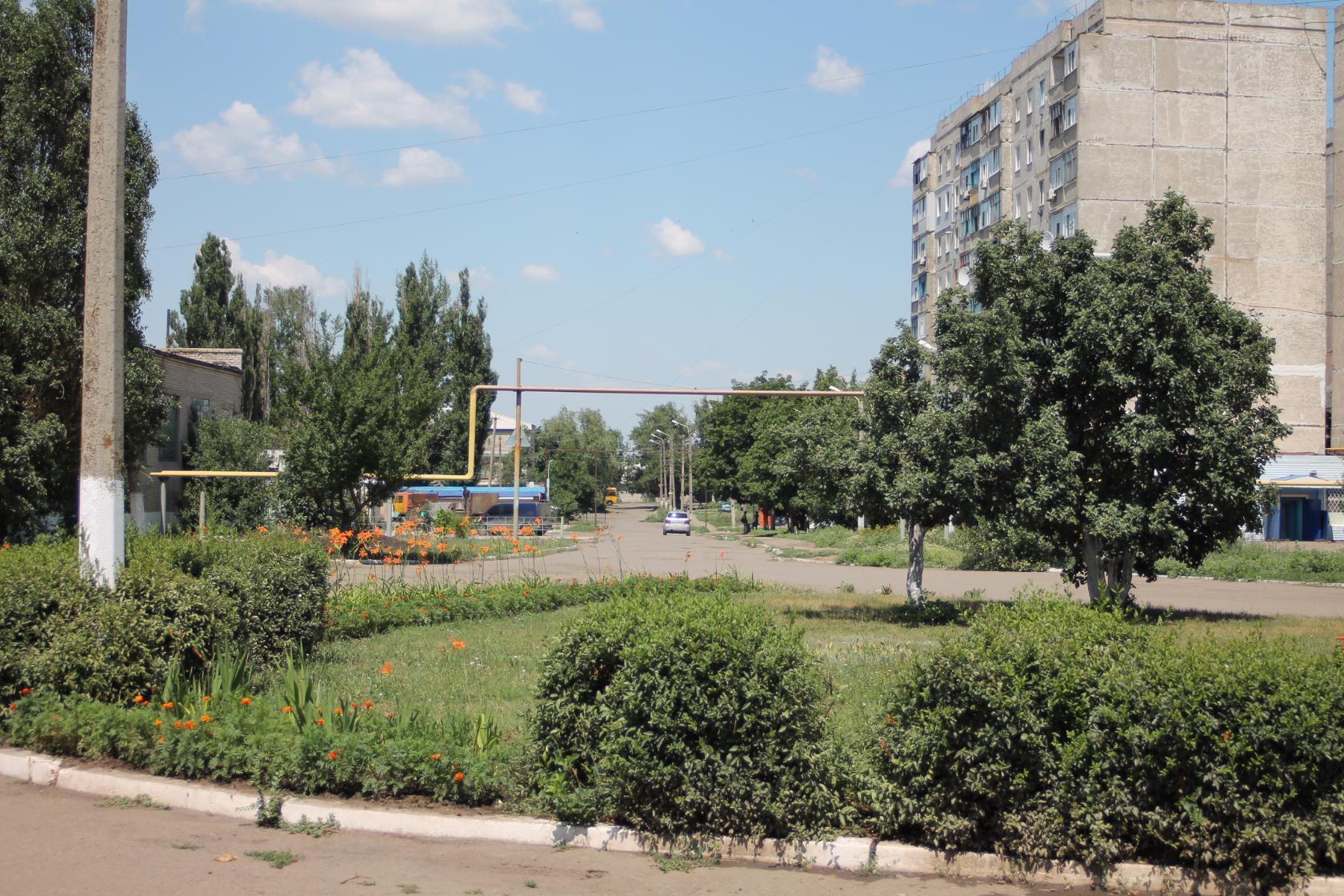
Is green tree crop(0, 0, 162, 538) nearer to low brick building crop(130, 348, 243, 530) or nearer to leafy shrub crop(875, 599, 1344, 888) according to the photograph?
low brick building crop(130, 348, 243, 530)

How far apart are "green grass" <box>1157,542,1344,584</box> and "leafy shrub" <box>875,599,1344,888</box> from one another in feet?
79.8

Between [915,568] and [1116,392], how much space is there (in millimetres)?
4980

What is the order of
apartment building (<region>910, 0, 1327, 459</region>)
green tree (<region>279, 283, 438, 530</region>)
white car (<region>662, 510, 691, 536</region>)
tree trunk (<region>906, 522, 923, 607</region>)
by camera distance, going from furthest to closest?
white car (<region>662, 510, 691, 536</region>) → apartment building (<region>910, 0, 1327, 459</region>) → green tree (<region>279, 283, 438, 530</region>) → tree trunk (<region>906, 522, 923, 607</region>)

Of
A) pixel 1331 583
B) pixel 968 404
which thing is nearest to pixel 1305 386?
pixel 1331 583

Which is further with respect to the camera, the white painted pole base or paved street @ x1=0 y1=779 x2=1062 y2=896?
the white painted pole base

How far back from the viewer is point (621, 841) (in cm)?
582

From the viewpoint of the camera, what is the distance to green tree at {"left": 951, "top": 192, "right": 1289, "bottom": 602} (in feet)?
46.4

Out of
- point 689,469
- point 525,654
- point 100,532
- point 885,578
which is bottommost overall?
point 885,578

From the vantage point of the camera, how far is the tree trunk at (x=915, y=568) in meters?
17.6

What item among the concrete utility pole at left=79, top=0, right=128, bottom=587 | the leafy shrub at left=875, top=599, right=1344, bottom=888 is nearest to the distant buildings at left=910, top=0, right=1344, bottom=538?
the concrete utility pole at left=79, top=0, right=128, bottom=587

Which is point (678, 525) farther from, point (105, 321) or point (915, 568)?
point (105, 321)

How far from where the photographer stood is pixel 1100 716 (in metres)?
5.42

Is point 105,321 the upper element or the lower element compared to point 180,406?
lower

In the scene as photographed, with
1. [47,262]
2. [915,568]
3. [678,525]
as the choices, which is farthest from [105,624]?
[678,525]
